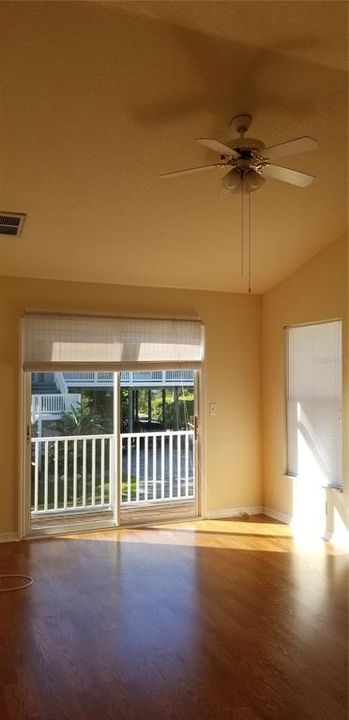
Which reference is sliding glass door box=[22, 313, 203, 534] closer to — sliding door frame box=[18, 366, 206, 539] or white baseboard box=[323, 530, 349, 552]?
sliding door frame box=[18, 366, 206, 539]

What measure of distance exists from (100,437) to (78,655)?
2636mm

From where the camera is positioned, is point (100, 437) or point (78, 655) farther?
point (100, 437)

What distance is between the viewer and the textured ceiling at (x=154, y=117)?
2.22 m

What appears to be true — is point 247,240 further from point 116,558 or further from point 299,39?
point 116,558

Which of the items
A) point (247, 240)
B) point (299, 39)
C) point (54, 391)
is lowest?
point (54, 391)

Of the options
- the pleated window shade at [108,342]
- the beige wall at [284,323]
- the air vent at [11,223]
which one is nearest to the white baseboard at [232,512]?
the beige wall at [284,323]

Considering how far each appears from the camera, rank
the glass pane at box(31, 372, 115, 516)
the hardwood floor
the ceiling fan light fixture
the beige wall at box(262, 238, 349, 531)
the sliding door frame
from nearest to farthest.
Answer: the hardwood floor
the ceiling fan light fixture
the beige wall at box(262, 238, 349, 531)
the sliding door frame
the glass pane at box(31, 372, 115, 516)

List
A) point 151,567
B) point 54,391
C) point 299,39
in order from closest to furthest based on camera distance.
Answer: point 299,39
point 151,567
point 54,391

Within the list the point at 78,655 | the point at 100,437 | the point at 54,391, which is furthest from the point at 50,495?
the point at 78,655

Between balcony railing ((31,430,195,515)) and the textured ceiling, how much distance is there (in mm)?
1871

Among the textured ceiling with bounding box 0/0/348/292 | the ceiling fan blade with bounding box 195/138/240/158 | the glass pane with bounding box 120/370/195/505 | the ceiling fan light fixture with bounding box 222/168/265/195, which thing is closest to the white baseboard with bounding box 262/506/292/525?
the glass pane with bounding box 120/370/195/505

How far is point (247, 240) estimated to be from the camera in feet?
14.6

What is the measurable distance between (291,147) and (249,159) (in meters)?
0.24

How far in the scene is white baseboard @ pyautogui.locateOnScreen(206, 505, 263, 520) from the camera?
5.43 m
